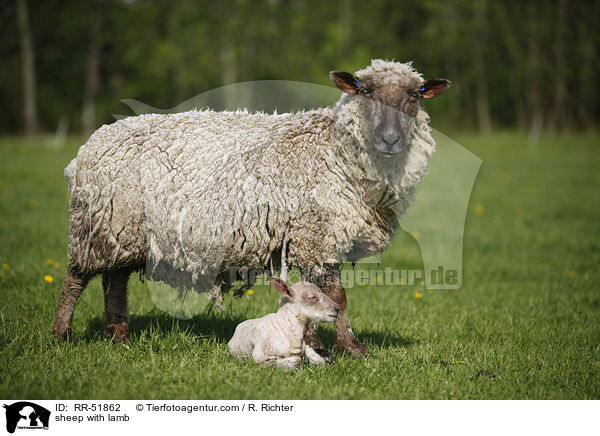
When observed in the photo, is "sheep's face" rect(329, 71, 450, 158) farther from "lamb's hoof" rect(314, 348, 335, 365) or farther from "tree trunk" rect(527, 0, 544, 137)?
"tree trunk" rect(527, 0, 544, 137)

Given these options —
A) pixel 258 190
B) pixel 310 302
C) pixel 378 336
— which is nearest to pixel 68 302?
pixel 258 190

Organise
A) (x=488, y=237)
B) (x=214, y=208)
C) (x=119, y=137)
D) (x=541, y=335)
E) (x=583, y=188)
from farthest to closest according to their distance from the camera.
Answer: (x=583, y=188) < (x=488, y=237) < (x=541, y=335) < (x=119, y=137) < (x=214, y=208)

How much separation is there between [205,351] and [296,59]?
31679 millimetres

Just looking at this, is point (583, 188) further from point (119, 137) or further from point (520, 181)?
point (119, 137)

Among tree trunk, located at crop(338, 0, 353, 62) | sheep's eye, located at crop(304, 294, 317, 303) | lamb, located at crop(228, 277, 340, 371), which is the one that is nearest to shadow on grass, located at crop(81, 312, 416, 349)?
lamb, located at crop(228, 277, 340, 371)

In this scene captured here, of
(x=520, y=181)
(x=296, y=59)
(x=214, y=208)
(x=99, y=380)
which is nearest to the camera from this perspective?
(x=99, y=380)

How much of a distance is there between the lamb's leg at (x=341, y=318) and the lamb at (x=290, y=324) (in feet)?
1.00

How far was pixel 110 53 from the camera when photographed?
3522 centimetres

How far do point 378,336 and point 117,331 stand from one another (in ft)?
7.30

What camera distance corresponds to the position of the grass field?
148 inches

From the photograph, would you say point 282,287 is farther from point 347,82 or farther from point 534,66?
point 534,66

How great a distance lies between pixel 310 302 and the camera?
388 centimetres

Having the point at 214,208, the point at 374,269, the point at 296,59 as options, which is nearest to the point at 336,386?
the point at 214,208
